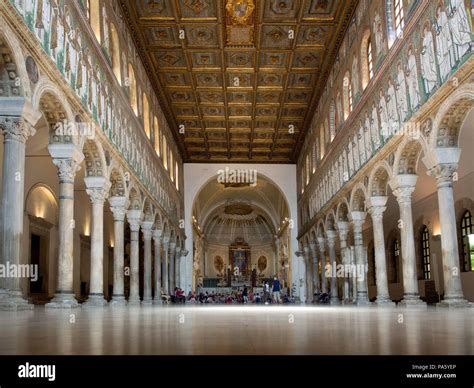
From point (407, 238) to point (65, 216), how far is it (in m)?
10.5

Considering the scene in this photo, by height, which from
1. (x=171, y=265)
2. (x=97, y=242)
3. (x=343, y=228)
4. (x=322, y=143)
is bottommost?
(x=171, y=265)

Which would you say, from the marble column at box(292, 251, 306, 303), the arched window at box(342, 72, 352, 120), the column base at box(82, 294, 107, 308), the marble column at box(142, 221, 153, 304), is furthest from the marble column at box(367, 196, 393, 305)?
the marble column at box(292, 251, 306, 303)

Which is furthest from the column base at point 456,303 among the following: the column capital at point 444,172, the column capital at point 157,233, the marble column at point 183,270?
the marble column at point 183,270

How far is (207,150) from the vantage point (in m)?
41.2

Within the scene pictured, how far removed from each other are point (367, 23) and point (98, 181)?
11.6m

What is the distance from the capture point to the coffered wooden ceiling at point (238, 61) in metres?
23.0

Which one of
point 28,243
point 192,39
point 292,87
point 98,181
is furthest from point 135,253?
point 292,87

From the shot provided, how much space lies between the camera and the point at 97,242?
1798 centimetres

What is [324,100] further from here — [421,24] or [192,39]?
[421,24]

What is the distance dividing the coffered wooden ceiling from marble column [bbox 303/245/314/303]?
7.90m

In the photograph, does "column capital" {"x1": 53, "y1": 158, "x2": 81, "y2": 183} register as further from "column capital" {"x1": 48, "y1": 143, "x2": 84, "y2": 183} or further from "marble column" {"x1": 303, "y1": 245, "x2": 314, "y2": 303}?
"marble column" {"x1": 303, "y1": 245, "x2": 314, "y2": 303}

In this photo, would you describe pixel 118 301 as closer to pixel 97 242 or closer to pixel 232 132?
pixel 97 242

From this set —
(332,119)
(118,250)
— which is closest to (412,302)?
(118,250)

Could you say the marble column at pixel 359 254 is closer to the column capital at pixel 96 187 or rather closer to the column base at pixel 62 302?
the column capital at pixel 96 187
